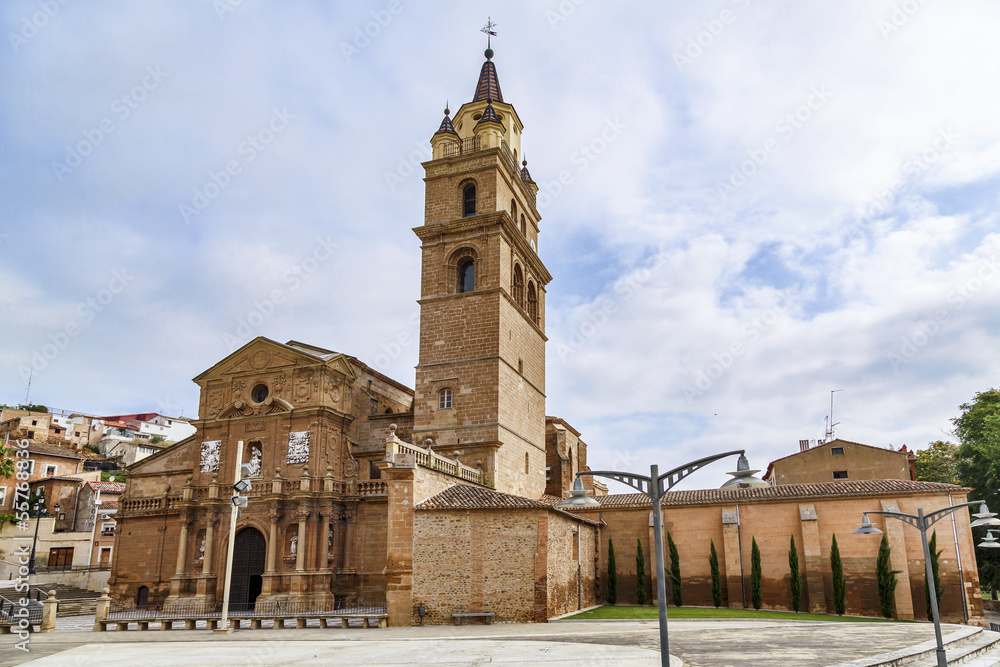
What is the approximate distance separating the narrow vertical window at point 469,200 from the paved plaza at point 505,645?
21.9 metres

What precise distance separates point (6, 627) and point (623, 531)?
24970 millimetres

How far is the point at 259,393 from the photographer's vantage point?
3778cm

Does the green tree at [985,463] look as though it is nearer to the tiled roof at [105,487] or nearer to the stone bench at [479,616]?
the stone bench at [479,616]

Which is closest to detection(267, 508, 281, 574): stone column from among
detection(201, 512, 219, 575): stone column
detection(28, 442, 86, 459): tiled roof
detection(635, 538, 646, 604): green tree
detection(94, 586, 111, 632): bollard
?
detection(201, 512, 219, 575): stone column

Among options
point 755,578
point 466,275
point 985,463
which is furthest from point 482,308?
point 985,463

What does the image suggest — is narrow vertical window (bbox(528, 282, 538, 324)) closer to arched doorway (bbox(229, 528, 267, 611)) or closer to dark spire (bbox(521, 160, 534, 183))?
dark spire (bbox(521, 160, 534, 183))

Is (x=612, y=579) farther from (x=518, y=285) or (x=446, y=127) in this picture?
(x=446, y=127)

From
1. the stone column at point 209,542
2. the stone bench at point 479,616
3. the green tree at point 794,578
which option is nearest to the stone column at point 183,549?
the stone column at point 209,542

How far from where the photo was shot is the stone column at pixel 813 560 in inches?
1148

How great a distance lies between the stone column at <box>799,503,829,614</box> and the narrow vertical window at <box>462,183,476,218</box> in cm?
2204

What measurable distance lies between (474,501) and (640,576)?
1141 cm

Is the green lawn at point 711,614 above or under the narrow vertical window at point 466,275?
under

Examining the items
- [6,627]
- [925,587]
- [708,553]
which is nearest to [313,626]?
[6,627]

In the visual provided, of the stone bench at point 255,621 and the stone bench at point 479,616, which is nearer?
the stone bench at point 479,616
